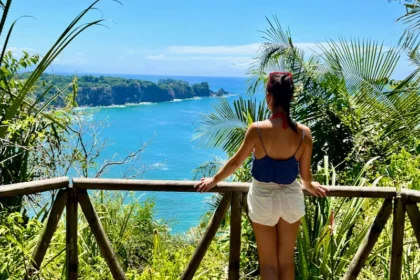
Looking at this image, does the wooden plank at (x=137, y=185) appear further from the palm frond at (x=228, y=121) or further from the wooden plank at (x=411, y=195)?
the palm frond at (x=228, y=121)

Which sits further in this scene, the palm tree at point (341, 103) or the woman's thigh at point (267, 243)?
the palm tree at point (341, 103)

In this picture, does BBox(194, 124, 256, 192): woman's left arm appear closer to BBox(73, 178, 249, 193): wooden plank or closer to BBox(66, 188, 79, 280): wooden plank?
BBox(73, 178, 249, 193): wooden plank

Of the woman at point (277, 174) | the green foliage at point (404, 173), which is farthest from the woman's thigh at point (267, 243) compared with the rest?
the green foliage at point (404, 173)

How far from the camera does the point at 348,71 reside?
6477mm

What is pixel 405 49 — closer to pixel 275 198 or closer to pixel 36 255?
pixel 275 198

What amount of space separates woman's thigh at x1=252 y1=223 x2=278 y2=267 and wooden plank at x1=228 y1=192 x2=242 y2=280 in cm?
23

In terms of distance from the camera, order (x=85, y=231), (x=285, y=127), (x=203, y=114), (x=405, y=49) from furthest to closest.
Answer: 1. (x=203, y=114)
2. (x=405, y=49)
3. (x=85, y=231)
4. (x=285, y=127)

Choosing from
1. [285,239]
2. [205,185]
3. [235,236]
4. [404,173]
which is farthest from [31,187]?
[404,173]

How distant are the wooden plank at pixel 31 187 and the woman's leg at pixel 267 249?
3.23ft

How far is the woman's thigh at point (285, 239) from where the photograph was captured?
7.14 feet

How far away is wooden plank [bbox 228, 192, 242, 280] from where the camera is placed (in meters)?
2.41

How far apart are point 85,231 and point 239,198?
100 centimetres

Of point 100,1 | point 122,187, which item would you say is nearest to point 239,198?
point 122,187

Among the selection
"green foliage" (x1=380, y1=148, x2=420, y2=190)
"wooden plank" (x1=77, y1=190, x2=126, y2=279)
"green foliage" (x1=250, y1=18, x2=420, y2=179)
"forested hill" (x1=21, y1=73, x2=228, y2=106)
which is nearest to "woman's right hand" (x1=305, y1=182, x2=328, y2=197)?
"green foliage" (x1=380, y1=148, x2=420, y2=190)
